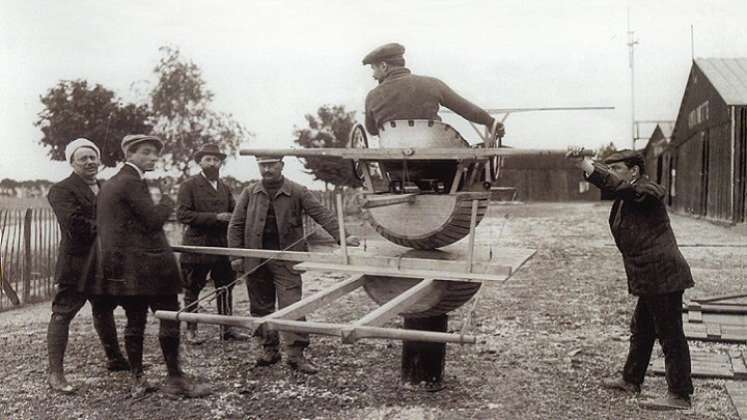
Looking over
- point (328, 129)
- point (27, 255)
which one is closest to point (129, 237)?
point (27, 255)

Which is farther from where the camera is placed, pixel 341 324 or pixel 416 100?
pixel 416 100

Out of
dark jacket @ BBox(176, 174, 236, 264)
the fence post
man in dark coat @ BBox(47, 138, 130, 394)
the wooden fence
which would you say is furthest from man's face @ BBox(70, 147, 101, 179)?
the fence post

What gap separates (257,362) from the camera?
5.89 meters

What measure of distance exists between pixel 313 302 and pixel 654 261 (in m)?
2.39

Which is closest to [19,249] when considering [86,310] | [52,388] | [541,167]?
[86,310]

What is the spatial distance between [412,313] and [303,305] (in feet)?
3.90

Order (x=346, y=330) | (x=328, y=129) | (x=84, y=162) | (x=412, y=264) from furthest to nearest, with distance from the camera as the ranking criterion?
(x=328, y=129), (x=84, y=162), (x=412, y=264), (x=346, y=330)

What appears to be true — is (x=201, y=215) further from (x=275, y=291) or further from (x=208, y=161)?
(x=275, y=291)

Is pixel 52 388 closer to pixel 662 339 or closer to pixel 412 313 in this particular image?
pixel 412 313

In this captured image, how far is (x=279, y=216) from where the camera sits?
6.07 metres

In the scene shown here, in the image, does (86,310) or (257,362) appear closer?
(257,362)

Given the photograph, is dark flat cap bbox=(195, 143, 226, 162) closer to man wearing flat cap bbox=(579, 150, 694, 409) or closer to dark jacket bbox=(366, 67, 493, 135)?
dark jacket bbox=(366, 67, 493, 135)

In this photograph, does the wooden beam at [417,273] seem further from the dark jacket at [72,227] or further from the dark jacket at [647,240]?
the dark jacket at [72,227]

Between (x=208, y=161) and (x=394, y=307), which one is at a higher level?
(x=208, y=161)
